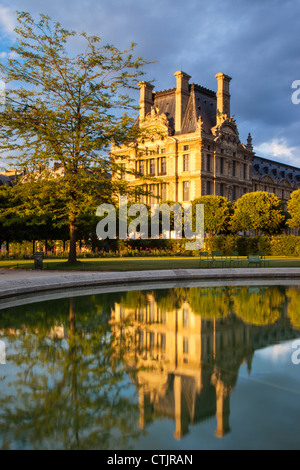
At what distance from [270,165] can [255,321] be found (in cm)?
9167

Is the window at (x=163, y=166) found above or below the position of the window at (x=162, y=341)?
above

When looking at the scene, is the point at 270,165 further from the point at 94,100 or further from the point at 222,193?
the point at 94,100

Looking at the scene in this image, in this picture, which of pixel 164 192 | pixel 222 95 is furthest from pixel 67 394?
pixel 222 95

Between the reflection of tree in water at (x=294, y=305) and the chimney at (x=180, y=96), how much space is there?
56839 millimetres

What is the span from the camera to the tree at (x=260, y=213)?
46.7 m

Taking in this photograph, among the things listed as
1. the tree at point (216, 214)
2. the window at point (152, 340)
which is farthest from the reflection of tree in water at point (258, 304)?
the tree at point (216, 214)

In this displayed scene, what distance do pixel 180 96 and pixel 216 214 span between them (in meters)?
26.6

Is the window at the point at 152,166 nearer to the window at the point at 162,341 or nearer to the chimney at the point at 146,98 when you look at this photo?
the chimney at the point at 146,98

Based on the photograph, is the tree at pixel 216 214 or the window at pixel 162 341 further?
the tree at pixel 216 214

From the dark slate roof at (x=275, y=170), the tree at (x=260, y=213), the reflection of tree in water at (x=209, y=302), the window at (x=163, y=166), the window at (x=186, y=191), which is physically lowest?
the reflection of tree in water at (x=209, y=302)

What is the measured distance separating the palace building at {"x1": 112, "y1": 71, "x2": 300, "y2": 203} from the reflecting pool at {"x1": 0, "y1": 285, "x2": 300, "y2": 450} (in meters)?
56.4

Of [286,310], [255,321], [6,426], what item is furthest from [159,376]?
[286,310]

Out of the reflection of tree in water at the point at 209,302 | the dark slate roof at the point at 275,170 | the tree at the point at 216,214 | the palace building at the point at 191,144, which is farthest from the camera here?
the dark slate roof at the point at 275,170

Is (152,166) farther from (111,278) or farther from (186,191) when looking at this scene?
(111,278)
